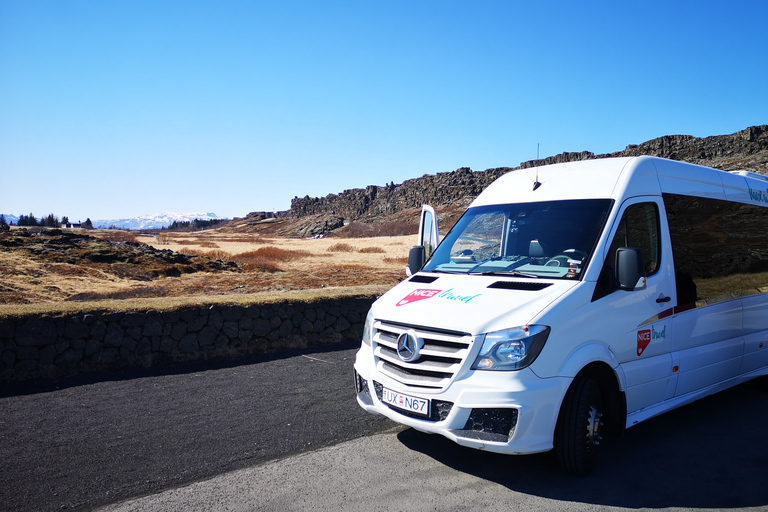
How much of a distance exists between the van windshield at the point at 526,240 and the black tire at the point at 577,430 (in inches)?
37.0

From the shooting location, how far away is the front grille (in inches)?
164

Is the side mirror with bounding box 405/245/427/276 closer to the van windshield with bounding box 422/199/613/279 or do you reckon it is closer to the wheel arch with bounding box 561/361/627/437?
the van windshield with bounding box 422/199/613/279

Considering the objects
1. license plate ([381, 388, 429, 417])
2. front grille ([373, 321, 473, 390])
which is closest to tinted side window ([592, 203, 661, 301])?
front grille ([373, 321, 473, 390])

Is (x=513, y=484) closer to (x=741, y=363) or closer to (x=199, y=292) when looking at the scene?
(x=741, y=363)

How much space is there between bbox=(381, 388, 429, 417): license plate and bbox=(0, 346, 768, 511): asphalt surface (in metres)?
0.57

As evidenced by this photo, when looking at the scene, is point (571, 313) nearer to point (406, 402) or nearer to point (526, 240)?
point (526, 240)

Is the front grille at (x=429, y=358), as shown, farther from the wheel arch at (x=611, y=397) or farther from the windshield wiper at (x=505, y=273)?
the wheel arch at (x=611, y=397)

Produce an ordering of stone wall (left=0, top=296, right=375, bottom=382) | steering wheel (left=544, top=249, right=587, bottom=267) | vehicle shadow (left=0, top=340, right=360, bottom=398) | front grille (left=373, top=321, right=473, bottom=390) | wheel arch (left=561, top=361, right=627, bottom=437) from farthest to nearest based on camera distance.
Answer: stone wall (left=0, top=296, right=375, bottom=382) → vehicle shadow (left=0, top=340, right=360, bottom=398) → steering wheel (left=544, top=249, right=587, bottom=267) → wheel arch (left=561, top=361, right=627, bottom=437) → front grille (left=373, top=321, right=473, bottom=390)

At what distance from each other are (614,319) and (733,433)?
2.20 m

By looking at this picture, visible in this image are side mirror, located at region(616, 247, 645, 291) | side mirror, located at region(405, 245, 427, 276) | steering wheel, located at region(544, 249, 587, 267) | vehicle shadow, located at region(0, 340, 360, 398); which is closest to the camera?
side mirror, located at region(616, 247, 645, 291)

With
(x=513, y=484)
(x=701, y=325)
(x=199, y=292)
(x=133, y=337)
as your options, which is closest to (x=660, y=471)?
(x=513, y=484)

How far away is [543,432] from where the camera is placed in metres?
4.05

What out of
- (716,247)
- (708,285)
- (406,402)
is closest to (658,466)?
(708,285)

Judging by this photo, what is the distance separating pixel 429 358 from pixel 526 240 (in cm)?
174
